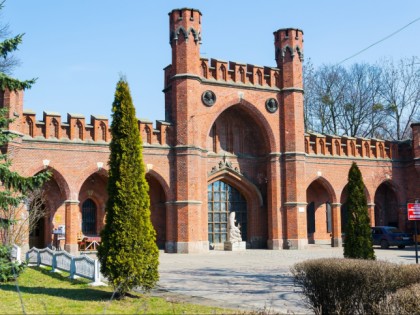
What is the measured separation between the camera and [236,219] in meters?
28.5

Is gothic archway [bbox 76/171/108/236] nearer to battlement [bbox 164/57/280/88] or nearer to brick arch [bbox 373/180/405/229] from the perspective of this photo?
battlement [bbox 164/57/280/88]

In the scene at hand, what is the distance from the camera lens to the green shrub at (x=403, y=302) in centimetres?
719

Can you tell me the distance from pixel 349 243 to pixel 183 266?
225 inches

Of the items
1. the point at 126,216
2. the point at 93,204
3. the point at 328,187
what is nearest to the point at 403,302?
the point at 126,216

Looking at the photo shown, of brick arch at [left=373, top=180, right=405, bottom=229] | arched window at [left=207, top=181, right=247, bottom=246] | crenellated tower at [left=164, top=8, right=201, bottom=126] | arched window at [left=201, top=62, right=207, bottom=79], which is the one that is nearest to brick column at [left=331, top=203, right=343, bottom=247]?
brick arch at [left=373, top=180, right=405, bottom=229]

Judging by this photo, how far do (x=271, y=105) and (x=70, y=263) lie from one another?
1623cm

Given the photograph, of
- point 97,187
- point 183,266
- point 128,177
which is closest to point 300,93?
point 97,187

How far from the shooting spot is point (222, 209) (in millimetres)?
28016

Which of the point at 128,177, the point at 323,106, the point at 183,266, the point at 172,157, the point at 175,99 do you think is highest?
the point at 323,106

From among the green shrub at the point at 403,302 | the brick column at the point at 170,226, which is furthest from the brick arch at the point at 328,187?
the green shrub at the point at 403,302

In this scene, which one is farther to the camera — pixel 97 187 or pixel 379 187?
pixel 379 187

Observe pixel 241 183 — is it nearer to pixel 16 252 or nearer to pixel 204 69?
pixel 204 69

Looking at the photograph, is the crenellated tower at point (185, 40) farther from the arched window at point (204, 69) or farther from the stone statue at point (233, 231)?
the stone statue at point (233, 231)

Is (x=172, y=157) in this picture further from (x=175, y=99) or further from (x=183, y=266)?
(x=183, y=266)
